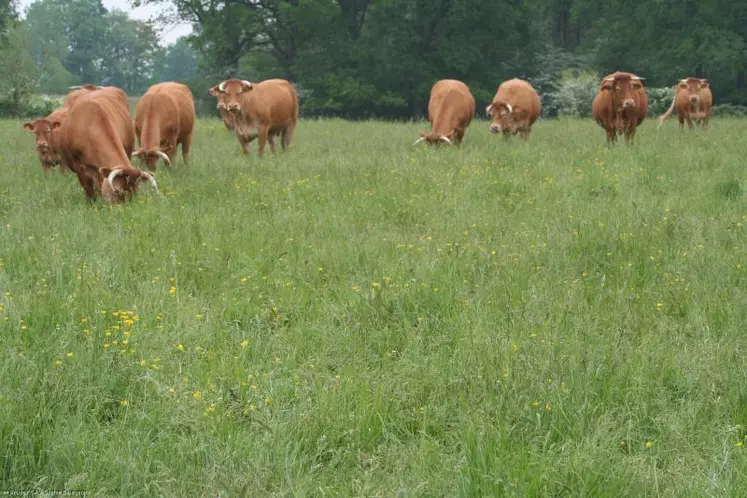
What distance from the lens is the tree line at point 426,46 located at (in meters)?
36.7

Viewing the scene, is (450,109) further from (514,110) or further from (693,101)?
Answer: (693,101)

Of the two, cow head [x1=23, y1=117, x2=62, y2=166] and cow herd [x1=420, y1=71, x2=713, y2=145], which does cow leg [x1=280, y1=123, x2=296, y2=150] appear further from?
cow head [x1=23, y1=117, x2=62, y2=166]

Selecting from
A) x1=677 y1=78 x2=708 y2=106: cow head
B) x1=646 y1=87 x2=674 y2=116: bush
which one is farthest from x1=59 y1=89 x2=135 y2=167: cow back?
x1=646 y1=87 x2=674 y2=116: bush

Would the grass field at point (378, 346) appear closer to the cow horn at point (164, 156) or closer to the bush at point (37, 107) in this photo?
the cow horn at point (164, 156)

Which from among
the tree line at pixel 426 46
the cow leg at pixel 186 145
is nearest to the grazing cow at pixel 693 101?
the cow leg at pixel 186 145

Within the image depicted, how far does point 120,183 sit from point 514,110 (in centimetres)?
1036

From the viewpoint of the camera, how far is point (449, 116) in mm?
15336

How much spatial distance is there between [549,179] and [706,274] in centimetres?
433

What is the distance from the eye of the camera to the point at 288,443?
3135mm

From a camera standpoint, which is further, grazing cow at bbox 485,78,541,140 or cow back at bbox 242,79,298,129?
grazing cow at bbox 485,78,541,140

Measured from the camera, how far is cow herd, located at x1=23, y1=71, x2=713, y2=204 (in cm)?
902

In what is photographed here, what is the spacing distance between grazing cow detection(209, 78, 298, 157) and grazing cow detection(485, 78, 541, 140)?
14.7 ft

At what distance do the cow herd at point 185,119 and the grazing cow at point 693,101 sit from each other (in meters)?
0.03

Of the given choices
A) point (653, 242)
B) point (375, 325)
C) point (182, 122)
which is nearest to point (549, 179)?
point (653, 242)
